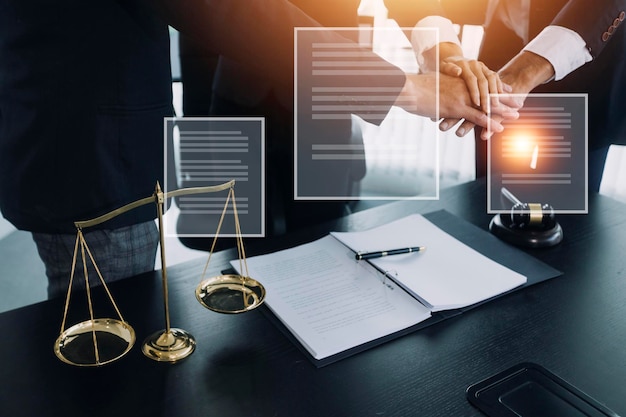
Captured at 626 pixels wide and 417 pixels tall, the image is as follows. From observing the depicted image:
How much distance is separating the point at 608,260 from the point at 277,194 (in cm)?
95

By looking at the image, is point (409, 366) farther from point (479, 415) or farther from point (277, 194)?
point (277, 194)

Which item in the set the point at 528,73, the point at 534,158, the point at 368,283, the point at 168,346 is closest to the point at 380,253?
the point at 368,283

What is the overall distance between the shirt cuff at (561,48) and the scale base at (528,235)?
0.43m

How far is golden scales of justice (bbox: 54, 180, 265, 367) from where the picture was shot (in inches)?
28.4

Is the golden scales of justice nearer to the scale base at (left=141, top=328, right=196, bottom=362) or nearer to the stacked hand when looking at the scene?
the scale base at (left=141, top=328, right=196, bottom=362)

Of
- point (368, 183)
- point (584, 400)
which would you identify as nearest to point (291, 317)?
point (584, 400)

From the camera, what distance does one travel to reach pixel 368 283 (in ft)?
3.19

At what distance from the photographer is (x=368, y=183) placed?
3.33 metres

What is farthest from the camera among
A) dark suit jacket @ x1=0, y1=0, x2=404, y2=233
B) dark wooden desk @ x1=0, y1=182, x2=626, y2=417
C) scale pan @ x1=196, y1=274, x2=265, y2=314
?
dark suit jacket @ x1=0, y1=0, x2=404, y2=233
